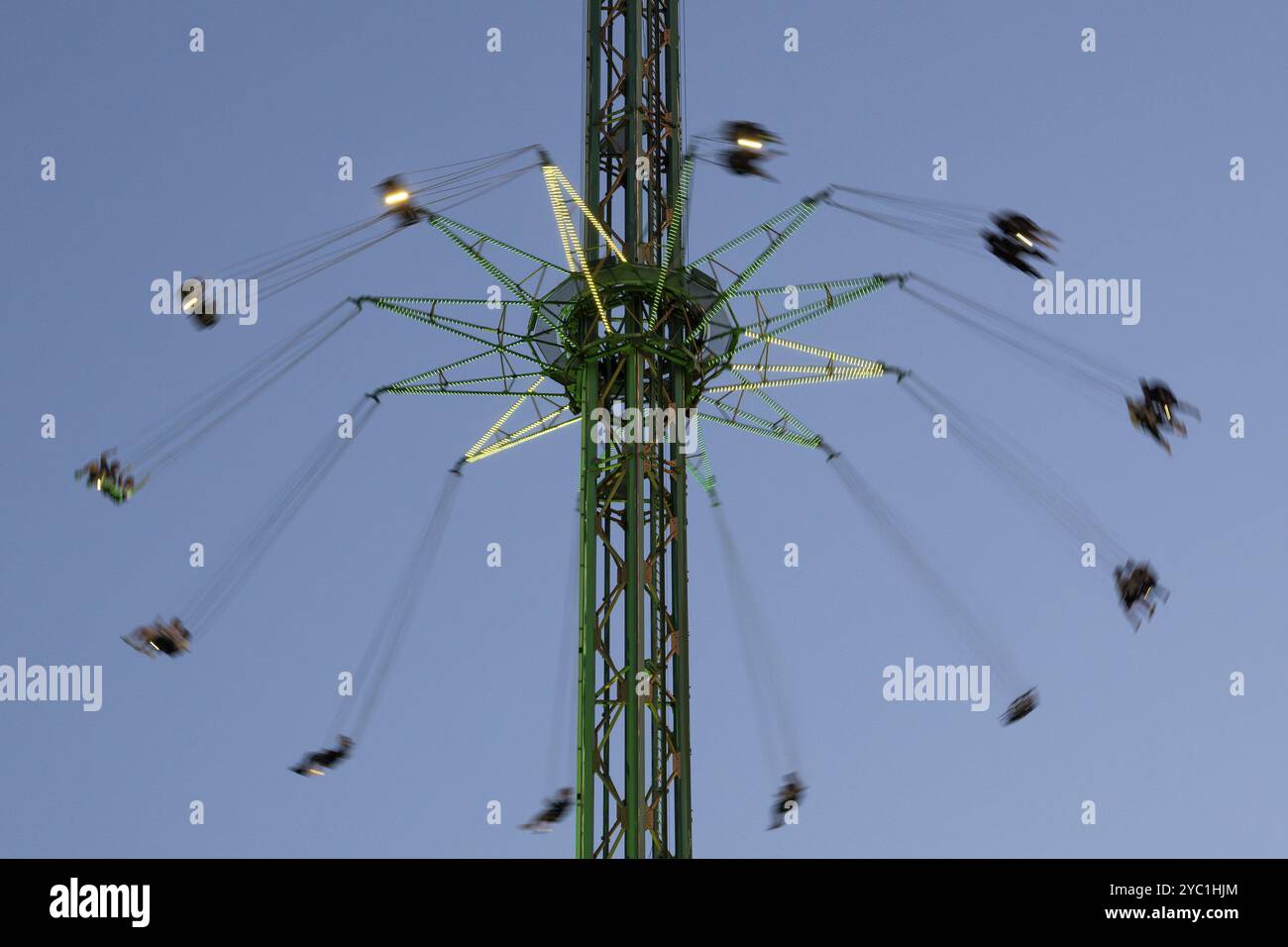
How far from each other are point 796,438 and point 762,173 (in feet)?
16.9

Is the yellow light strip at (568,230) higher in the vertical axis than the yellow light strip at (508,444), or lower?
higher

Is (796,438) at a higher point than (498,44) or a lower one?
lower

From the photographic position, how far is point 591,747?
3138 centimetres

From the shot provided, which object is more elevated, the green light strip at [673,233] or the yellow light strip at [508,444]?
the green light strip at [673,233]

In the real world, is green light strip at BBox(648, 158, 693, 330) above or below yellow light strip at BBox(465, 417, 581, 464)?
above

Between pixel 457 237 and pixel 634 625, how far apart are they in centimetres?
695

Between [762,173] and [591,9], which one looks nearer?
[762,173]

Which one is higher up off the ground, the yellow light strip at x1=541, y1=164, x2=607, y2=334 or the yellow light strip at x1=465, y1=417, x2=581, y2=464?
the yellow light strip at x1=541, y1=164, x2=607, y2=334
